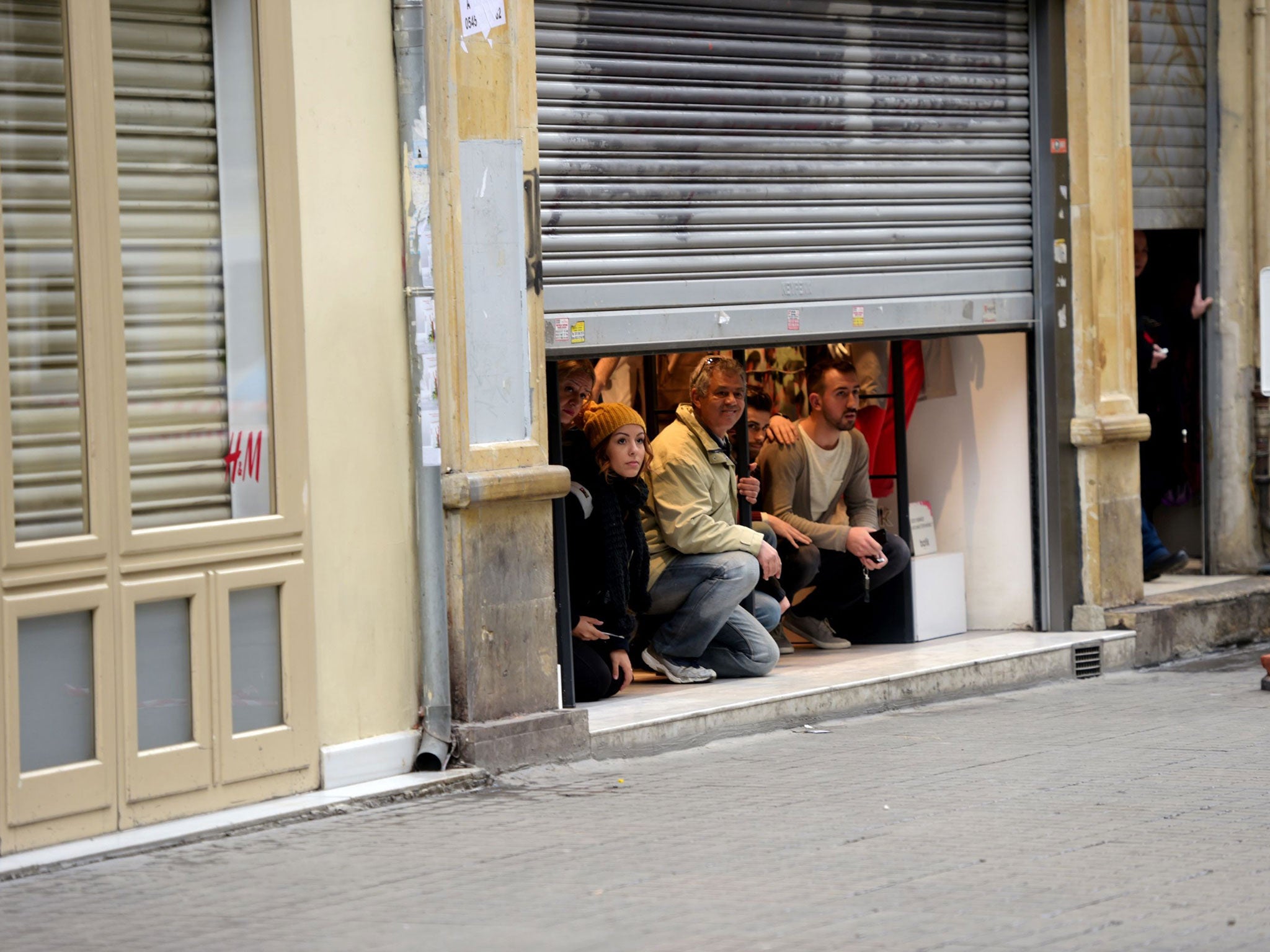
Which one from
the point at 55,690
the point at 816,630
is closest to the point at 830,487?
the point at 816,630

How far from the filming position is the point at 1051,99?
10633 mm

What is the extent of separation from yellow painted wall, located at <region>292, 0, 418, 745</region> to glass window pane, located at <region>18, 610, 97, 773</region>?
102 cm

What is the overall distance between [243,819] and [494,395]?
2.03 metres

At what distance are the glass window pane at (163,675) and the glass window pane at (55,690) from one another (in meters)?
0.21

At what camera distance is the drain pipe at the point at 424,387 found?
7602 millimetres

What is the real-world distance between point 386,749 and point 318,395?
4.61 feet

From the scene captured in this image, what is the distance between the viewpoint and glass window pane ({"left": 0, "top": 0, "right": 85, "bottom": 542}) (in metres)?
6.43

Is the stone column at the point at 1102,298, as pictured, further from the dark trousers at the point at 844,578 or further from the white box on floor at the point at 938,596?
the dark trousers at the point at 844,578

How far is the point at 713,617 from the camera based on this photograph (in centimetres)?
940

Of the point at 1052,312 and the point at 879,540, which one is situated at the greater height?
the point at 1052,312

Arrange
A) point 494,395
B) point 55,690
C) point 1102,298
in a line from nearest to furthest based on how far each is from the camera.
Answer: point 55,690
point 494,395
point 1102,298

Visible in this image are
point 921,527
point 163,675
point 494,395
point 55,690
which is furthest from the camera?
point 921,527

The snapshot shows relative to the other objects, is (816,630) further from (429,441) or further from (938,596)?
(429,441)

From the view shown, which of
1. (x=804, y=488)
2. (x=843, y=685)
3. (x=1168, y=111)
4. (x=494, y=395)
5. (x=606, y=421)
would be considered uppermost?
(x=1168, y=111)
